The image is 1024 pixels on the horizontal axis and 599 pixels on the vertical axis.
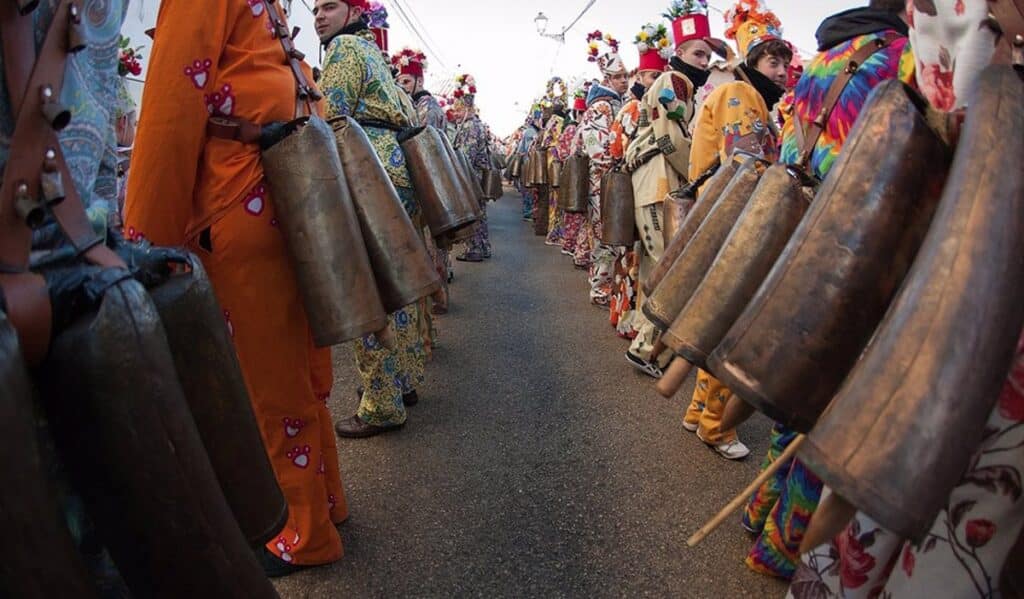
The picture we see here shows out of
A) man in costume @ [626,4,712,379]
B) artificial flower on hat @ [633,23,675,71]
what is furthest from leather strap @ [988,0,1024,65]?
artificial flower on hat @ [633,23,675,71]

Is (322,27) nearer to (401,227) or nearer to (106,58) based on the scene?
(401,227)

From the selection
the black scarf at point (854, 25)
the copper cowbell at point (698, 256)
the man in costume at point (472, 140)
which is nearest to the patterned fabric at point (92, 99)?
the copper cowbell at point (698, 256)

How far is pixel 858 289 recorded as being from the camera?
2.85 ft

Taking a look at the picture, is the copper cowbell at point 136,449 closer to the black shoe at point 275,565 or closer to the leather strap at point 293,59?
the leather strap at point 293,59

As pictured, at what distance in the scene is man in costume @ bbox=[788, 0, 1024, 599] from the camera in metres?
1.01

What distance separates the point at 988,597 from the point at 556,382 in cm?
319

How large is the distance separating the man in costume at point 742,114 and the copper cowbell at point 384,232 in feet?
5.48

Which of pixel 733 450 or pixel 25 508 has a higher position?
pixel 25 508

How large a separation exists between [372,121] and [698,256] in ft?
6.80

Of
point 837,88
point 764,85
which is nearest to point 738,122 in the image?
point 764,85

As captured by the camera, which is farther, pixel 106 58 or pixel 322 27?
pixel 322 27

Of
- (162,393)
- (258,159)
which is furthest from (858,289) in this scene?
(258,159)

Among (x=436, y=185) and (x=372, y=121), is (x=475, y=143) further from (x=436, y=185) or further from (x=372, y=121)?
(x=436, y=185)

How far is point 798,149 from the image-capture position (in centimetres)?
195
